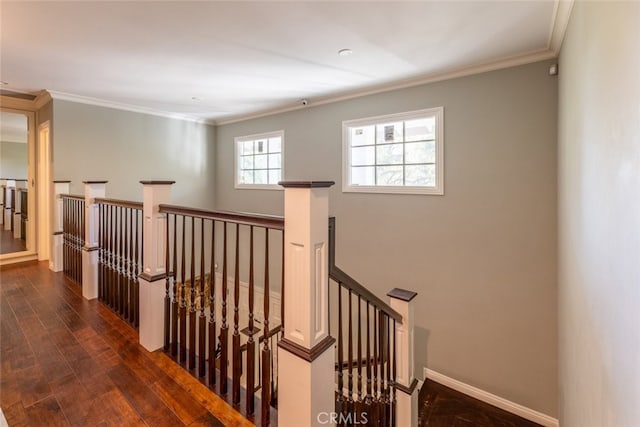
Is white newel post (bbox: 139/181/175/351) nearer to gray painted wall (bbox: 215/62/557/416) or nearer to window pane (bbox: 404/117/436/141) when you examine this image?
gray painted wall (bbox: 215/62/557/416)

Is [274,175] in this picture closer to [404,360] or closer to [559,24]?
[404,360]

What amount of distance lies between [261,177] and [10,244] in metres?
4.25

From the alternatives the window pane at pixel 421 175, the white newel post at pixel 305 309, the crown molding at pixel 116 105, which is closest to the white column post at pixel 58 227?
the crown molding at pixel 116 105

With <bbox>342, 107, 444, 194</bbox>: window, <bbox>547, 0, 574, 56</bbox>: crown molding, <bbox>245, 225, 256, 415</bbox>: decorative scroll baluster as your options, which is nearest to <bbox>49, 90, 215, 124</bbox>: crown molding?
<bbox>342, 107, 444, 194</bbox>: window

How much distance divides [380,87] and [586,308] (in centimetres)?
298

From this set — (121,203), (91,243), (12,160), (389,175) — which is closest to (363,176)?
(389,175)

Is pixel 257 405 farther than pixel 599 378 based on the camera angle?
Yes

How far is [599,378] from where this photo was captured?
1274 mm

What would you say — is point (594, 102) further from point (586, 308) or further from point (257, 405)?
point (257, 405)

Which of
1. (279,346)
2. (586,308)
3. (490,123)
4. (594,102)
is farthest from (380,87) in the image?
(279,346)

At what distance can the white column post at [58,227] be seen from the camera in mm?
3879

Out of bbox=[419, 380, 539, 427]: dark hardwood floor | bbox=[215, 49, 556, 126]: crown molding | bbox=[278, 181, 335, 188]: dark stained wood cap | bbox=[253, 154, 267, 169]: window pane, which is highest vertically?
bbox=[215, 49, 556, 126]: crown molding

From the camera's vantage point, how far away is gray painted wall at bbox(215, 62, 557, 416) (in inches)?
110

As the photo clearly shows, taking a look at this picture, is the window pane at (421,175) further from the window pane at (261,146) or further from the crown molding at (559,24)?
the window pane at (261,146)
